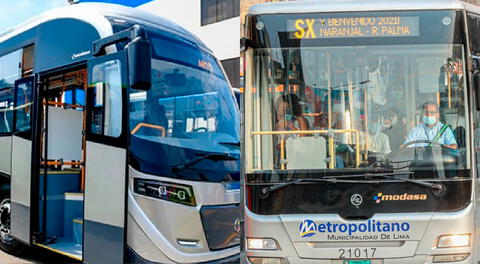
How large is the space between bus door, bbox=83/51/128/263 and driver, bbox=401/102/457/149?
2.98 metres

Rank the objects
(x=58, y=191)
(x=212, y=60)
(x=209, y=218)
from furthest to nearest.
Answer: (x=58, y=191), (x=212, y=60), (x=209, y=218)

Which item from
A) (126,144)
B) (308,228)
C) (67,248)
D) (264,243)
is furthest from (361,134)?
(67,248)

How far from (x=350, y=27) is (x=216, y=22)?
1387cm

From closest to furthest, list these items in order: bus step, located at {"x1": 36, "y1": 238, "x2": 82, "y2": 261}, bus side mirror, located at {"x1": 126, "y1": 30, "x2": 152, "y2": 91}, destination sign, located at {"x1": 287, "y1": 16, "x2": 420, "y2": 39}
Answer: destination sign, located at {"x1": 287, "y1": 16, "x2": 420, "y2": 39} < bus side mirror, located at {"x1": 126, "y1": 30, "x2": 152, "y2": 91} < bus step, located at {"x1": 36, "y1": 238, "x2": 82, "y2": 261}

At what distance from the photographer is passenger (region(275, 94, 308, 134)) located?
191 inches

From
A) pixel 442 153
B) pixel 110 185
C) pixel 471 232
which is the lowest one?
pixel 471 232

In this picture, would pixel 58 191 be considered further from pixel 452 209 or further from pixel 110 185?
pixel 452 209

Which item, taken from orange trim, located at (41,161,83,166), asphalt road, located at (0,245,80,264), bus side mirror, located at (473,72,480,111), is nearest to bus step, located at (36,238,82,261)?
asphalt road, located at (0,245,80,264)

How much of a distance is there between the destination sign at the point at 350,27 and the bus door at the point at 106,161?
1.95 meters

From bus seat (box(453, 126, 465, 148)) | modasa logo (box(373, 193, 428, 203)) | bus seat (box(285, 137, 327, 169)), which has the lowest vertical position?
modasa logo (box(373, 193, 428, 203))

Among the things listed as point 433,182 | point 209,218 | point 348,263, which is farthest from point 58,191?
point 433,182

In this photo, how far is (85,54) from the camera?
6.00m

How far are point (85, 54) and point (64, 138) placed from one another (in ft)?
5.52

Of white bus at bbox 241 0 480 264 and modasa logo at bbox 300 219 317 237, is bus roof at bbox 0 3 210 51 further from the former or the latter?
modasa logo at bbox 300 219 317 237
